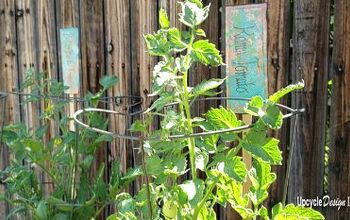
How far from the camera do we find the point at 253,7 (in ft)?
7.28

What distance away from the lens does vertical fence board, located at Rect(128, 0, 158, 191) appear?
255 cm

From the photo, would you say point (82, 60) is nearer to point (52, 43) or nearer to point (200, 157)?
point (52, 43)

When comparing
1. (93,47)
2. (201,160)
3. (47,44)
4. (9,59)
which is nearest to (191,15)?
(201,160)

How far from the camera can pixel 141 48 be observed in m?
2.60

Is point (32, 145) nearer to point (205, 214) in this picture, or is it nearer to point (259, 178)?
point (205, 214)

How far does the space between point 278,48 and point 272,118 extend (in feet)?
3.09

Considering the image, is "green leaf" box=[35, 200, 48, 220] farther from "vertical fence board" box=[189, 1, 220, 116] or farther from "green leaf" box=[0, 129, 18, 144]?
"vertical fence board" box=[189, 1, 220, 116]

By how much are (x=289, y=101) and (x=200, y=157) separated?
86cm

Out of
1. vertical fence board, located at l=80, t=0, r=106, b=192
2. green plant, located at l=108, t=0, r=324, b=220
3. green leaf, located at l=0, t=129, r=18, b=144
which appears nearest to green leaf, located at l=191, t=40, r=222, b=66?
green plant, located at l=108, t=0, r=324, b=220

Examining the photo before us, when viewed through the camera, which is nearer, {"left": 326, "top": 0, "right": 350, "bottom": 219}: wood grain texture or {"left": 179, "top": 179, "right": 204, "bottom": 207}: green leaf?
{"left": 179, "top": 179, "right": 204, "bottom": 207}: green leaf

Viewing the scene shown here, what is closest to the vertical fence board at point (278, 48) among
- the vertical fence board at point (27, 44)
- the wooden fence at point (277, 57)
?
the wooden fence at point (277, 57)

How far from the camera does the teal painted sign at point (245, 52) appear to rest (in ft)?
7.25

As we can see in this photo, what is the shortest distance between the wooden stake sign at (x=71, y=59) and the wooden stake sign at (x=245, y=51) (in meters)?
0.94

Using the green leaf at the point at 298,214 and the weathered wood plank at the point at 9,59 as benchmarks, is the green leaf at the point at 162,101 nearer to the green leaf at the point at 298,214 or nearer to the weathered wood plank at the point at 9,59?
the green leaf at the point at 298,214
